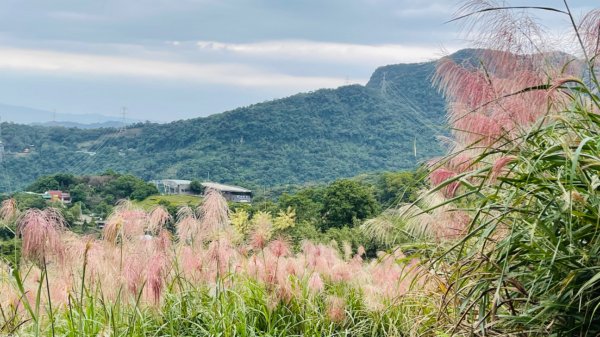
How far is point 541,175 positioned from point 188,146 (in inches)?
1556

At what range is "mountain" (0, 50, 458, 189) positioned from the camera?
30.2 m

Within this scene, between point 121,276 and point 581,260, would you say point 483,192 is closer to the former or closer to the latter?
point 581,260

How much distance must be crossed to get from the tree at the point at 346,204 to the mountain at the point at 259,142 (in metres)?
14.3

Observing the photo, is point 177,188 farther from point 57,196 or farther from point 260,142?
point 260,142

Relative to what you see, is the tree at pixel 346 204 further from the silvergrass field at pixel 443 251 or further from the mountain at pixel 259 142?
the mountain at pixel 259 142

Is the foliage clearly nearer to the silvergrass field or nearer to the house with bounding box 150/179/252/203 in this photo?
the house with bounding box 150/179/252/203

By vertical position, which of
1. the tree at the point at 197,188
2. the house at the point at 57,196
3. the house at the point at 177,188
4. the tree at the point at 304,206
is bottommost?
the tree at the point at 304,206

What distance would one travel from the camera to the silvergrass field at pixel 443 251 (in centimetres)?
175

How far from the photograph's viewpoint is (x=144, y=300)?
3.02m

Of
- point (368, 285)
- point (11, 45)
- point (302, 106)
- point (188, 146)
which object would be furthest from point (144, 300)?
point (302, 106)

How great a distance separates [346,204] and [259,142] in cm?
2977

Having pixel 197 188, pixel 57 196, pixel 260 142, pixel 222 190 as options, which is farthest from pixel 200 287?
pixel 260 142

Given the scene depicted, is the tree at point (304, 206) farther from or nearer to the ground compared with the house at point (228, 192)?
nearer to the ground

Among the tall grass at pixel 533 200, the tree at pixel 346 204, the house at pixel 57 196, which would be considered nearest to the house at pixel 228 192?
the tall grass at pixel 533 200
